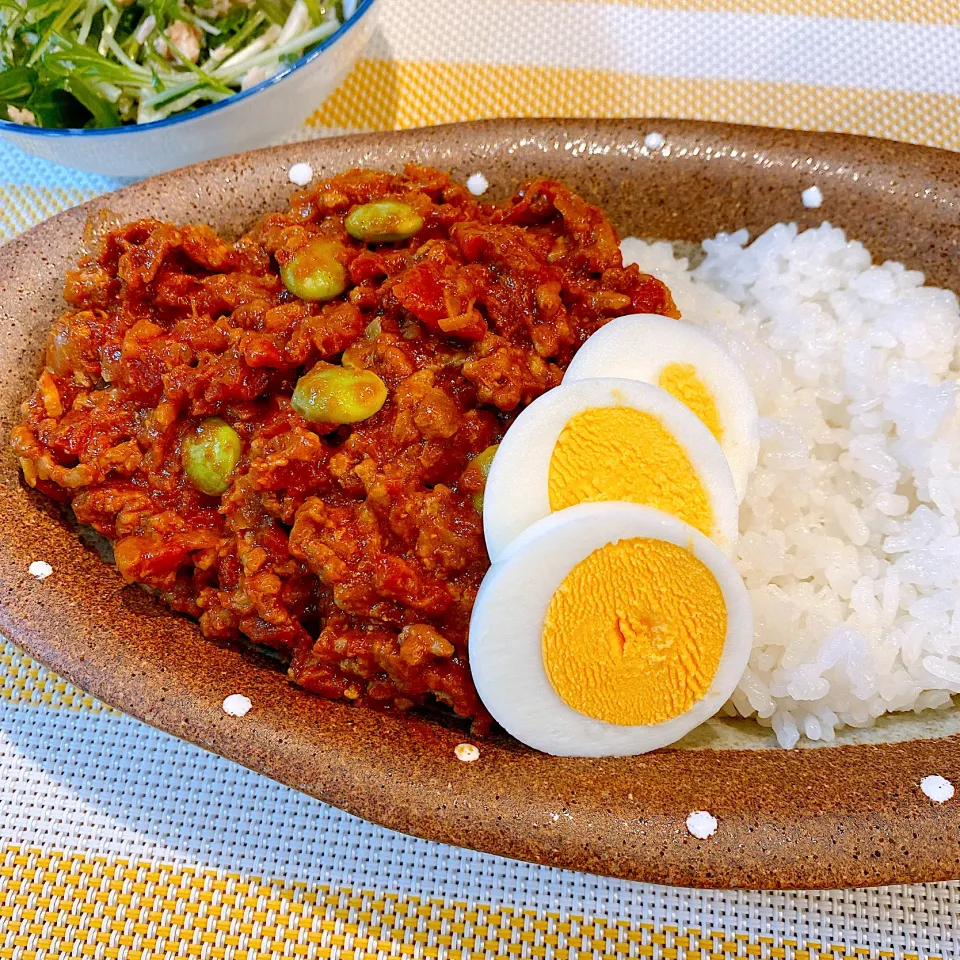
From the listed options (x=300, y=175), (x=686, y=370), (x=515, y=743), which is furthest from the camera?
(x=300, y=175)

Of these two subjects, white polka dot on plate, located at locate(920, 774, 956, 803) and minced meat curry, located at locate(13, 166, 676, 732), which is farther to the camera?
minced meat curry, located at locate(13, 166, 676, 732)

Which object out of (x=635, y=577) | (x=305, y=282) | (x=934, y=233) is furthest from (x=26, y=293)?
(x=934, y=233)

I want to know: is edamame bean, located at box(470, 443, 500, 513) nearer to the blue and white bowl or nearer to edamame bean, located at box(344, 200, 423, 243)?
edamame bean, located at box(344, 200, 423, 243)

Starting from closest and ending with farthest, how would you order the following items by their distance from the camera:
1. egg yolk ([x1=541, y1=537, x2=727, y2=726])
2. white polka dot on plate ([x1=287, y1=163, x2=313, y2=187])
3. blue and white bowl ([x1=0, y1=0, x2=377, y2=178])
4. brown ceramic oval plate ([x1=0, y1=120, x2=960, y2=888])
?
brown ceramic oval plate ([x1=0, y1=120, x2=960, y2=888]) → egg yolk ([x1=541, y1=537, x2=727, y2=726]) → white polka dot on plate ([x1=287, y1=163, x2=313, y2=187]) → blue and white bowl ([x1=0, y1=0, x2=377, y2=178])

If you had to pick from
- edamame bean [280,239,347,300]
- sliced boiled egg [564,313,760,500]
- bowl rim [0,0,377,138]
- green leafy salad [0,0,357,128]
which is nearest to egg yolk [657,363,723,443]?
sliced boiled egg [564,313,760,500]

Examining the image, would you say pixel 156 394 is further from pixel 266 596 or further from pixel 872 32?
pixel 872 32

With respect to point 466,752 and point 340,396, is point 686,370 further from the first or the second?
point 466,752

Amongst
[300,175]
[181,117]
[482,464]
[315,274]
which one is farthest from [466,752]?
[181,117]

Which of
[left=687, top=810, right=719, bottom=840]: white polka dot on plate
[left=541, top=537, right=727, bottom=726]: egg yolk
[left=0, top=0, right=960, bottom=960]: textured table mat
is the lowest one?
[left=0, top=0, right=960, bottom=960]: textured table mat
